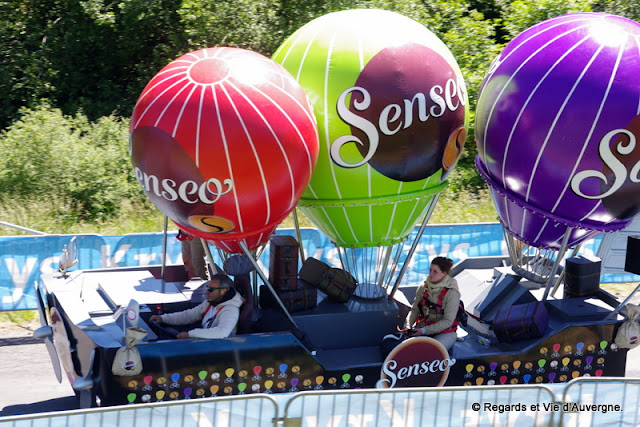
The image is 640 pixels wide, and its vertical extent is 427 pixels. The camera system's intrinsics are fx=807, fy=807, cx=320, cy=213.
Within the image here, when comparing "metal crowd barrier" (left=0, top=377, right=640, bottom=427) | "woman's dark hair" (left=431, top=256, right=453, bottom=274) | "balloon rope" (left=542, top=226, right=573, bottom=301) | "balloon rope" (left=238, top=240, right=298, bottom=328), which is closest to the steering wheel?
"balloon rope" (left=238, top=240, right=298, bottom=328)

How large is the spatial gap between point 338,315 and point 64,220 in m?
8.59

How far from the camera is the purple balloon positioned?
24.6ft

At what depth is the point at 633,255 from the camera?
8852 mm

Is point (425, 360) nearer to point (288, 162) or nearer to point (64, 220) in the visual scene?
point (288, 162)

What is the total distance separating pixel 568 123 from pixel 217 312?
376cm

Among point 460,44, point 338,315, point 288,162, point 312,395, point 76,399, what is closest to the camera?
point 312,395

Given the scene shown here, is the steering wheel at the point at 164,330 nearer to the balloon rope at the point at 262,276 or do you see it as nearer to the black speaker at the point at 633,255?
the balloon rope at the point at 262,276

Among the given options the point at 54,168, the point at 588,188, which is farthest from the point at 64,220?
the point at 588,188

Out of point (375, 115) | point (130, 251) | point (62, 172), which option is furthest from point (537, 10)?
point (375, 115)

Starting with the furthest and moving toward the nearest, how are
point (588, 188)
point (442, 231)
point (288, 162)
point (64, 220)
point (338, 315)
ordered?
point (64, 220) → point (442, 231) → point (338, 315) → point (588, 188) → point (288, 162)

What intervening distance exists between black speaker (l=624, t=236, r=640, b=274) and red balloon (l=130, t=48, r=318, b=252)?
386cm

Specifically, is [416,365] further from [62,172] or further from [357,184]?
[62,172]

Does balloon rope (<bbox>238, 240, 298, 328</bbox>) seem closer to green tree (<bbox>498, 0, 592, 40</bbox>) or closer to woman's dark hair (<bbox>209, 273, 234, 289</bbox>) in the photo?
woman's dark hair (<bbox>209, 273, 234, 289</bbox>)

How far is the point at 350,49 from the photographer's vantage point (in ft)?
25.8
